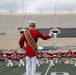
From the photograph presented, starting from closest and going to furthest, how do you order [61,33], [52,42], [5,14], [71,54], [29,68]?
[29,68], [71,54], [52,42], [61,33], [5,14]

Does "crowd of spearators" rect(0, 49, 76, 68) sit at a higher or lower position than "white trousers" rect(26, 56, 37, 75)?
lower

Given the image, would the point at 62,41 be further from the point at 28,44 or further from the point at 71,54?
the point at 28,44

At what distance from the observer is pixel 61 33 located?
61188 mm

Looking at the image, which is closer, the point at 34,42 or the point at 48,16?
the point at 34,42

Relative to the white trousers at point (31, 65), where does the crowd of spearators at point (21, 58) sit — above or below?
below

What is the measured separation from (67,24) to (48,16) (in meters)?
4.64

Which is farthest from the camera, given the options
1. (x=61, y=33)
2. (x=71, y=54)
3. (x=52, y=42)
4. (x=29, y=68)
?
(x=61, y=33)

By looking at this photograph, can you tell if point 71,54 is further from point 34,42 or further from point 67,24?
point 67,24

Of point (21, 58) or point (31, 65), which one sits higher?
point (31, 65)

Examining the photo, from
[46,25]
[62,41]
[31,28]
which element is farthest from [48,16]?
[31,28]

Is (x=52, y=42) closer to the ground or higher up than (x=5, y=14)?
closer to the ground

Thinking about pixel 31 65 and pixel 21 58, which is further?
pixel 21 58

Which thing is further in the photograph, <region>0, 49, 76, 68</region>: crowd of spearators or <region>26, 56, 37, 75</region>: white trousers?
<region>0, 49, 76, 68</region>: crowd of spearators

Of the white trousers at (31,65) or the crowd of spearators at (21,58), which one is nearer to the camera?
the white trousers at (31,65)
